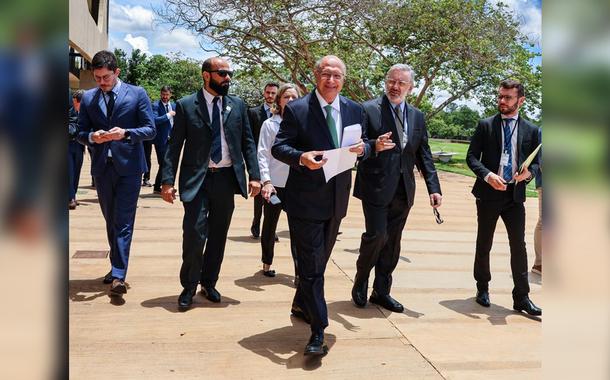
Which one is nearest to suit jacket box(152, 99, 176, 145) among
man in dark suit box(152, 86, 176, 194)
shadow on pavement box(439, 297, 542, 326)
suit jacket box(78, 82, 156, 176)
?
man in dark suit box(152, 86, 176, 194)

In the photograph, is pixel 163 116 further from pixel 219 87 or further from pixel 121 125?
pixel 219 87

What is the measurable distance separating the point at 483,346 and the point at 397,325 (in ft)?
2.36

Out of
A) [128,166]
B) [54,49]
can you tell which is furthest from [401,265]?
[54,49]

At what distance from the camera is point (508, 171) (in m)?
5.47

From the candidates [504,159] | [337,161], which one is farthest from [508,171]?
[337,161]

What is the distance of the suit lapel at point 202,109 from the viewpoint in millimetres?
5258

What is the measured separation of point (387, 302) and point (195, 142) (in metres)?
2.20

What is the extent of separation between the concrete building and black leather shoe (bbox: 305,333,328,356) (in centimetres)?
1226

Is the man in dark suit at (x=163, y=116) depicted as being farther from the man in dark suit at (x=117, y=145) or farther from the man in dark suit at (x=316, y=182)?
the man in dark suit at (x=316, y=182)

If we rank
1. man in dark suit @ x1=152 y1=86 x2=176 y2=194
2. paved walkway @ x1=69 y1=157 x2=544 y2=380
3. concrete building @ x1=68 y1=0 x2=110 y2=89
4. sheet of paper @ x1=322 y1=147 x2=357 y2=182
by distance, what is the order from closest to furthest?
paved walkway @ x1=69 y1=157 x2=544 y2=380
sheet of paper @ x1=322 y1=147 x2=357 y2=182
man in dark suit @ x1=152 y1=86 x2=176 y2=194
concrete building @ x1=68 y1=0 x2=110 y2=89

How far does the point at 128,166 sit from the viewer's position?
5520 millimetres

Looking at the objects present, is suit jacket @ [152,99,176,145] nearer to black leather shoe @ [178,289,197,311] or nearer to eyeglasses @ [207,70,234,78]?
eyeglasses @ [207,70,234,78]

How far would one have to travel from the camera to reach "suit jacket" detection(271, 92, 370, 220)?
4332mm

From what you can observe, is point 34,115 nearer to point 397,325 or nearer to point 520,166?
point 397,325
